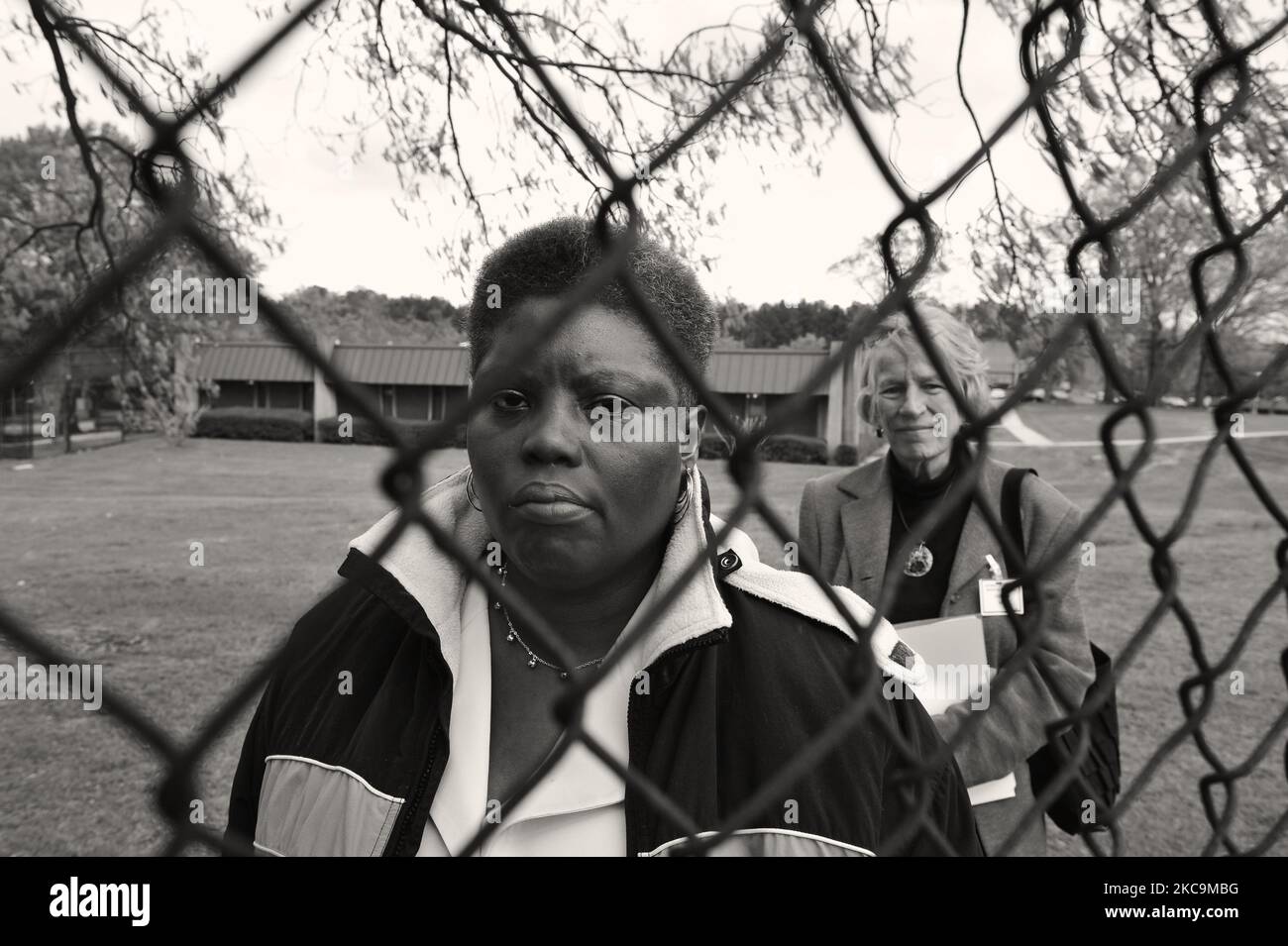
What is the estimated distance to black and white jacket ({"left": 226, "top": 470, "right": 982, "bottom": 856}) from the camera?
4.72 ft

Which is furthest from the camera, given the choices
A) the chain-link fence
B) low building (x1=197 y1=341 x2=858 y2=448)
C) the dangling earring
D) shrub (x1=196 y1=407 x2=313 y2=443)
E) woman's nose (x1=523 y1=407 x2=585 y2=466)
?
shrub (x1=196 y1=407 x2=313 y2=443)

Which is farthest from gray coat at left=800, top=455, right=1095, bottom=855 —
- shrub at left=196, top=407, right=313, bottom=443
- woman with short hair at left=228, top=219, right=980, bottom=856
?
shrub at left=196, top=407, right=313, bottom=443

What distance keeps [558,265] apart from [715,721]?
74 cm

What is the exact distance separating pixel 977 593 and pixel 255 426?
107 feet

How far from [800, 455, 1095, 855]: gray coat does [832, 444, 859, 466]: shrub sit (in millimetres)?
23823

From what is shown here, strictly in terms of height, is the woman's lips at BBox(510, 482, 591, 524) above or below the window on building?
below

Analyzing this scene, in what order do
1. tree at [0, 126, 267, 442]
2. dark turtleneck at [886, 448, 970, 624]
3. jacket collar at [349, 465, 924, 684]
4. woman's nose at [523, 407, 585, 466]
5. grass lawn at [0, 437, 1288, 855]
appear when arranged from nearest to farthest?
woman's nose at [523, 407, 585, 466], jacket collar at [349, 465, 924, 684], dark turtleneck at [886, 448, 970, 624], tree at [0, 126, 267, 442], grass lawn at [0, 437, 1288, 855]

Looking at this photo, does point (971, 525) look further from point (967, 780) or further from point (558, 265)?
point (558, 265)

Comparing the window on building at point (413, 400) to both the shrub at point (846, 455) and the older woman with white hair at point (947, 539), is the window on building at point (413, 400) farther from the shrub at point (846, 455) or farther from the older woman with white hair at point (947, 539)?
the older woman with white hair at point (947, 539)

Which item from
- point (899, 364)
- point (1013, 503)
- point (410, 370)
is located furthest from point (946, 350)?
point (410, 370)

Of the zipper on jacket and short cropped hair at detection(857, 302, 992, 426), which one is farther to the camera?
short cropped hair at detection(857, 302, 992, 426)

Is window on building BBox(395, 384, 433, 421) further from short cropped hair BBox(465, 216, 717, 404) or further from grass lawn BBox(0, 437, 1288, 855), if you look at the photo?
short cropped hair BBox(465, 216, 717, 404)

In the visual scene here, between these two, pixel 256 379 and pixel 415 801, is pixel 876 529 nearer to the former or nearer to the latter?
pixel 415 801
